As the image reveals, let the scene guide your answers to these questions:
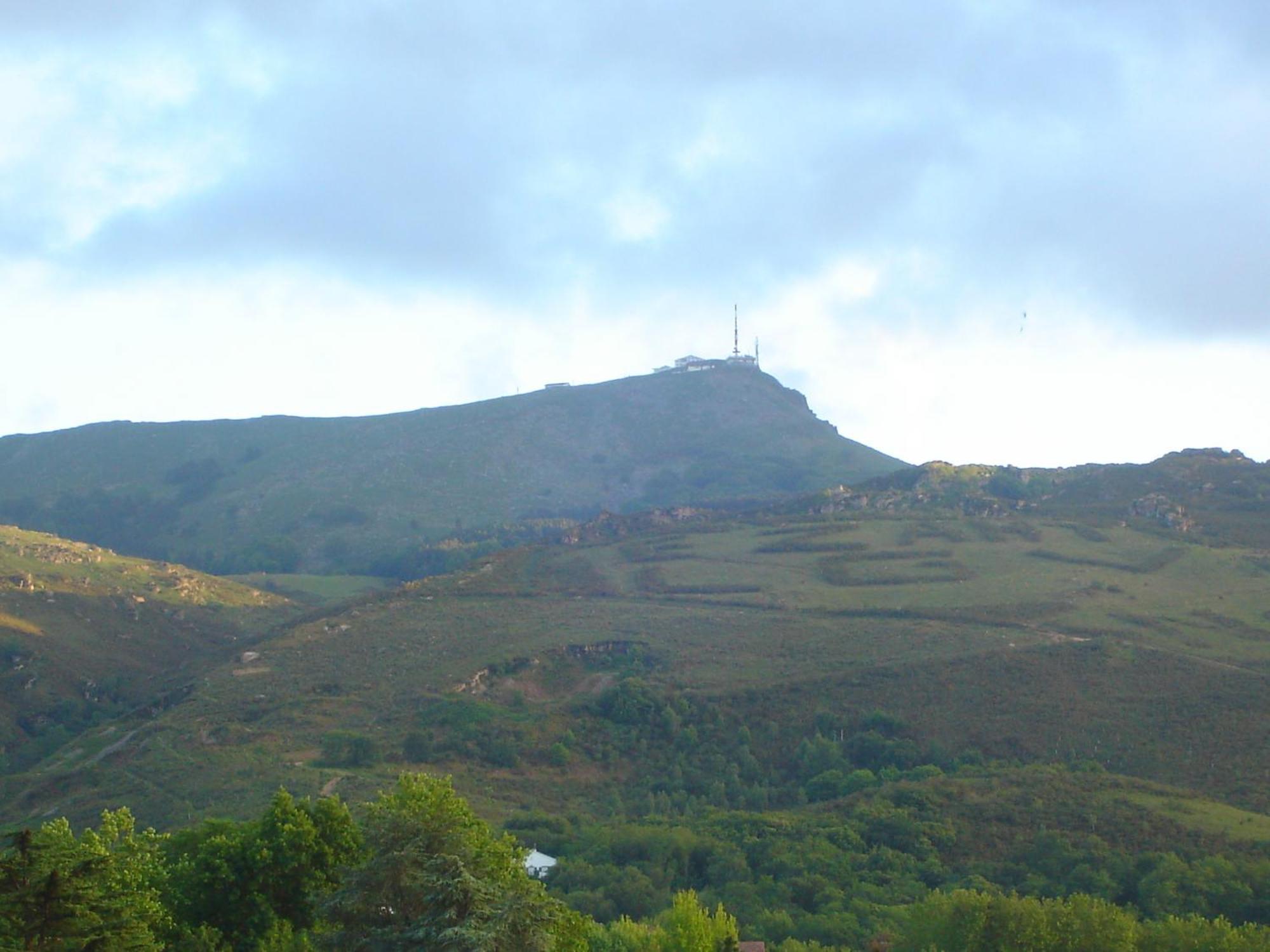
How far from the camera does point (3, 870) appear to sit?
1852 centimetres

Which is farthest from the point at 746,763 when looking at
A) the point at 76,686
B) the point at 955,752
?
the point at 76,686

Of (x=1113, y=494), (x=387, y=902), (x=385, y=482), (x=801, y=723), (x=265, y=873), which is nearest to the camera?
(x=387, y=902)

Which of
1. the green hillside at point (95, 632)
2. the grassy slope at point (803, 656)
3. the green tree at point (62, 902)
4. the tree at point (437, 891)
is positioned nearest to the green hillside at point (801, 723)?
the grassy slope at point (803, 656)

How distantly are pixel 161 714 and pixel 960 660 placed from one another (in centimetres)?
4221

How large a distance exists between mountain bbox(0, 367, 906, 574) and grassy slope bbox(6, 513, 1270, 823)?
199ft

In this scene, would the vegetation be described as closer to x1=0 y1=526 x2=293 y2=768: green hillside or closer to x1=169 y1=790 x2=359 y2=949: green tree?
x1=169 y1=790 x2=359 y2=949: green tree

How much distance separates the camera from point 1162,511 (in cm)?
10081

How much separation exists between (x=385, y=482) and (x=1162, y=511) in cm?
10628

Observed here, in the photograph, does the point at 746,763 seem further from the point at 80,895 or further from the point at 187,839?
the point at 80,895

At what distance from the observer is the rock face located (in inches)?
3829

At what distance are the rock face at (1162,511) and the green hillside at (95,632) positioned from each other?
68523mm

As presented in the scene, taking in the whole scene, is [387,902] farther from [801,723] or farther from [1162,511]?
[1162,511]

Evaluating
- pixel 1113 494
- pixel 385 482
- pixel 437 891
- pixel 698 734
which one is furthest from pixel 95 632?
pixel 385 482

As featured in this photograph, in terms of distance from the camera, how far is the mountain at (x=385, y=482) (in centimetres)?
16012
